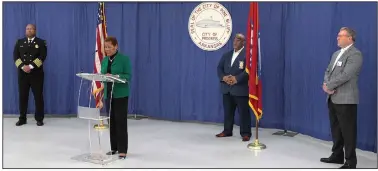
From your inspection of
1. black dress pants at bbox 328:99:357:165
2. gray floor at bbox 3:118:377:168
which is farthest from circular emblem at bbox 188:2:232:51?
black dress pants at bbox 328:99:357:165

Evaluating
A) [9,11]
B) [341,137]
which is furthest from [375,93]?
[9,11]

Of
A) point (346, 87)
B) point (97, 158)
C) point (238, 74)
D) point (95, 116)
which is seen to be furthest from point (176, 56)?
point (346, 87)

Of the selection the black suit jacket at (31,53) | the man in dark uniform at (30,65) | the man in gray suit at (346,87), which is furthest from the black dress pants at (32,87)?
the man in gray suit at (346,87)

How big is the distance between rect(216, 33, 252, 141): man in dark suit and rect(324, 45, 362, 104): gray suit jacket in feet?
4.82

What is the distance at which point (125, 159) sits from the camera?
4.29 metres

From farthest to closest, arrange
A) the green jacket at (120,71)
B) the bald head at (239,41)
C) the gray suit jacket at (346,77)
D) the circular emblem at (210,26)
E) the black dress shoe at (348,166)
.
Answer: the circular emblem at (210,26) → the bald head at (239,41) → the green jacket at (120,71) → the black dress shoe at (348,166) → the gray suit jacket at (346,77)

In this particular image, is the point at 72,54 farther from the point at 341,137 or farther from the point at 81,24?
the point at 341,137

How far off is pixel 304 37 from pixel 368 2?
1.02 m

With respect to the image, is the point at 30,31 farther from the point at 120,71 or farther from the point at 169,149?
the point at 169,149

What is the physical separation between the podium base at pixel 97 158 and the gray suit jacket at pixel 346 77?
2.09 meters

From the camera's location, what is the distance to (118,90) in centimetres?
412

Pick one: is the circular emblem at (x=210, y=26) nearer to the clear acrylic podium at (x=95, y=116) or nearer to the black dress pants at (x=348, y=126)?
the clear acrylic podium at (x=95, y=116)

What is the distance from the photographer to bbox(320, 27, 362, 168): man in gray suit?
3783mm

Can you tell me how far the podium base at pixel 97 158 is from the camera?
13.5 ft
